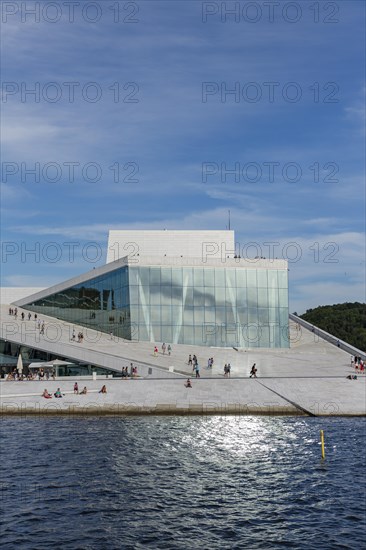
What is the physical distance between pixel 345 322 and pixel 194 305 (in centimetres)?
9727

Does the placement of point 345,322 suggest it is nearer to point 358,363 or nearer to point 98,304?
point 98,304

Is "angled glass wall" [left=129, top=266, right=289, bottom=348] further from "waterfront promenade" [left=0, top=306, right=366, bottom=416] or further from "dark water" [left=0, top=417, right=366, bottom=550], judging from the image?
"dark water" [left=0, top=417, right=366, bottom=550]

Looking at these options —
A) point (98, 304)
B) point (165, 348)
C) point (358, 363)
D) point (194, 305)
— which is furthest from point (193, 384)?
point (98, 304)

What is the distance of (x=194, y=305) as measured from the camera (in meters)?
72.3

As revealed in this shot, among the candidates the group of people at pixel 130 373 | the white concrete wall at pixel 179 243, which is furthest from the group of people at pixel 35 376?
the white concrete wall at pixel 179 243

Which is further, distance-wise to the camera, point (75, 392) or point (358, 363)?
point (358, 363)

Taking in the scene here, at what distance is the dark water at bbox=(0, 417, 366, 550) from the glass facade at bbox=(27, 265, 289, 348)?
31942 mm

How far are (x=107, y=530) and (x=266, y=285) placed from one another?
54087 mm

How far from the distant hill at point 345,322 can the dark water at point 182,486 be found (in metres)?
117

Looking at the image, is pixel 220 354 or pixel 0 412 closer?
pixel 0 412

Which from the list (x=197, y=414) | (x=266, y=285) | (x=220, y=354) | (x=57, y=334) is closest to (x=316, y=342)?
(x=266, y=285)

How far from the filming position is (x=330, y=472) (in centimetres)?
2864

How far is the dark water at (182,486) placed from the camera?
69.7 ft

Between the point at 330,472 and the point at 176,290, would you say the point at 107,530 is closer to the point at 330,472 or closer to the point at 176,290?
the point at 330,472
